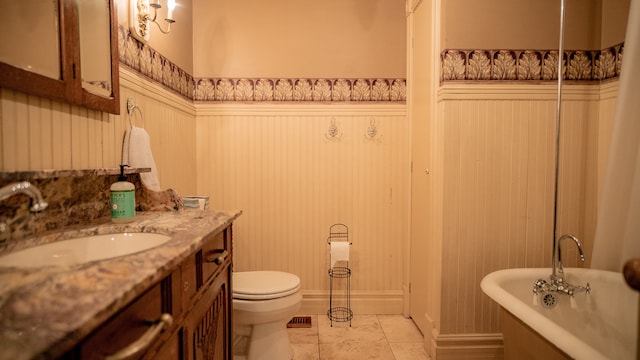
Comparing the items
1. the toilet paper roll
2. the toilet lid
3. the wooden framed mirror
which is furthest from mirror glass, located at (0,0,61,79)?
the toilet paper roll

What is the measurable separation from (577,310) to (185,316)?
1731 mm

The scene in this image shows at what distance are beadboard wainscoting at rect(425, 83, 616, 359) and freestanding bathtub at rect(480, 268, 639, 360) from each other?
23cm

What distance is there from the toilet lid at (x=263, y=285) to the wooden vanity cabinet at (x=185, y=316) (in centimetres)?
25

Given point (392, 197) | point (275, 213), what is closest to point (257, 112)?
point (275, 213)

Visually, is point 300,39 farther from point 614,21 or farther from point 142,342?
point 142,342

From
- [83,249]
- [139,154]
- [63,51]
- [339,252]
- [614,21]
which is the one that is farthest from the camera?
[339,252]

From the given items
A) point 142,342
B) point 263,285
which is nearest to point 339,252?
point 263,285

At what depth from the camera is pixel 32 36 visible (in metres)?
0.96

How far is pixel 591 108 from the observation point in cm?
185

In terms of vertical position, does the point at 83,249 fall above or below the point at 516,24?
below

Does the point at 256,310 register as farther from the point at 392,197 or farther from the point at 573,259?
the point at 573,259

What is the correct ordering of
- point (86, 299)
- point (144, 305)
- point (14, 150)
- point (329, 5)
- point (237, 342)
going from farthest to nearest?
1. point (329, 5)
2. point (237, 342)
3. point (14, 150)
4. point (144, 305)
5. point (86, 299)

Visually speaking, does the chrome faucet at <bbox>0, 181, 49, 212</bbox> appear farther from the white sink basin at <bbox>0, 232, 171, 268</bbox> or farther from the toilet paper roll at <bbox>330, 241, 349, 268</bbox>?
the toilet paper roll at <bbox>330, 241, 349, 268</bbox>

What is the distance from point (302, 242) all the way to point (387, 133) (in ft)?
3.41
